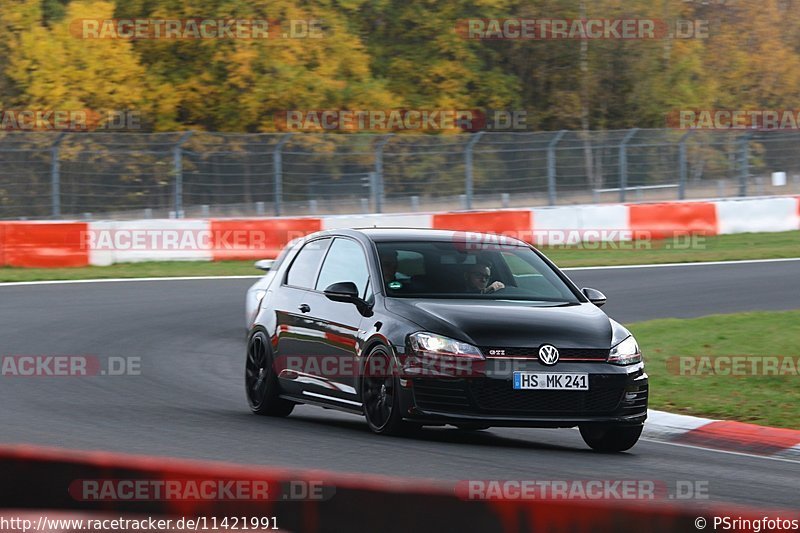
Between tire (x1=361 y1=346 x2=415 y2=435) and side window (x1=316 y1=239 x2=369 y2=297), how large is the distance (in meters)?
0.70

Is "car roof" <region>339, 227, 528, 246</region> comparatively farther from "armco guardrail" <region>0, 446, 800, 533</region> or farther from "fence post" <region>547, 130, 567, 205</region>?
"fence post" <region>547, 130, 567, 205</region>

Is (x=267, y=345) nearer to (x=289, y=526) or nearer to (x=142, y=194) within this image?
(x=289, y=526)

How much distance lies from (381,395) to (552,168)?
19671mm

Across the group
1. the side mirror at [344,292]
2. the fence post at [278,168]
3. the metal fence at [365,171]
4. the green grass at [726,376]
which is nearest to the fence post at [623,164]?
the metal fence at [365,171]

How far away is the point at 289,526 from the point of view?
4.86 meters

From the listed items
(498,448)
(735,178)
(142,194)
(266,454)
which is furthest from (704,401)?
(735,178)

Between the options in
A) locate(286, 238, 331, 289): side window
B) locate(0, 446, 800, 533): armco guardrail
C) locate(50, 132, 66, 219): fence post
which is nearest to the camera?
locate(0, 446, 800, 533): armco guardrail

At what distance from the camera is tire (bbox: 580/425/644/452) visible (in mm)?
9469

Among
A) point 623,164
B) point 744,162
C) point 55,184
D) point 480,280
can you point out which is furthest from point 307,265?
point 744,162

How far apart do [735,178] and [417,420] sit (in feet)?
72.8

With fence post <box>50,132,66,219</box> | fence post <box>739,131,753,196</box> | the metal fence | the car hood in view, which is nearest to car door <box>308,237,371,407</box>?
the car hood

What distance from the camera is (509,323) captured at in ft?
30.1

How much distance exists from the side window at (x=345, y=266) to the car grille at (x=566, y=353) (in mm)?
1440

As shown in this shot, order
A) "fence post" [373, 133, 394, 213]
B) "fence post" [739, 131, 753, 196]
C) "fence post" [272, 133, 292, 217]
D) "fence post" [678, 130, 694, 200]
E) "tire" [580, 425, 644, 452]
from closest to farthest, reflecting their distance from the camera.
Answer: "tire" [580, 425, 644, 452], "fence post" [272, 133, 292, 217], "fence post" [373, 133, 394, 213], "fence post" [678, 130, 694, 200], "fence post" [739, 131, 753, 196]
